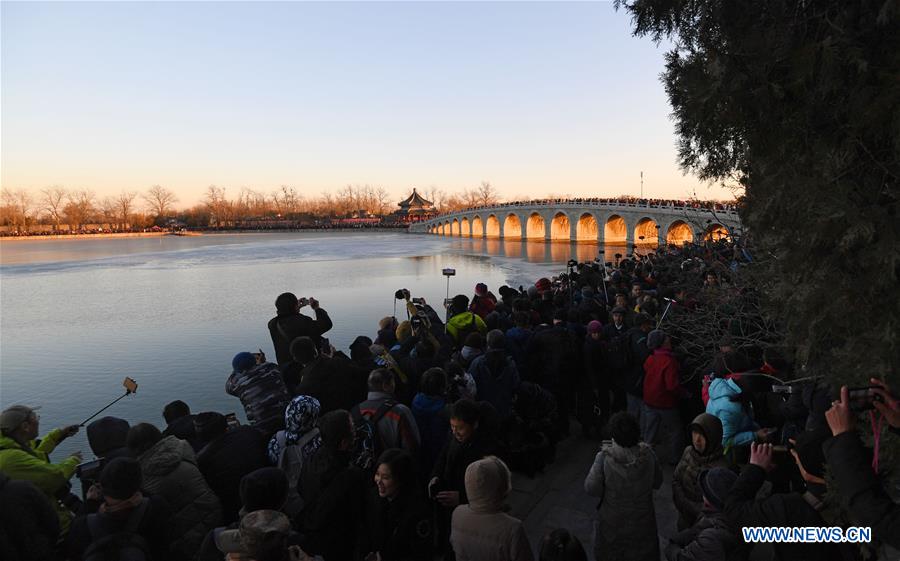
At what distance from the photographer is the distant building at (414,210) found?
102956mm

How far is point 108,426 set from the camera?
3.30m

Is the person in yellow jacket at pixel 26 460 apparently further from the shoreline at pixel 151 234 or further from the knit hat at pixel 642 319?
the shoreline at pixel 151 234

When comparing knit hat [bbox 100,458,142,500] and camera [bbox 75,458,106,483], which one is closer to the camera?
knit hat [bbox 100,458,142,500]

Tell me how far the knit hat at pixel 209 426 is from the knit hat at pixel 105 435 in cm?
54

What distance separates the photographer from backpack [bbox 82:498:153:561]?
2100 millimetres

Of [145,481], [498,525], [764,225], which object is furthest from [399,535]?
[764,225]

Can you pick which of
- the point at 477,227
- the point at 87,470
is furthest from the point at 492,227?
the point at 87,470

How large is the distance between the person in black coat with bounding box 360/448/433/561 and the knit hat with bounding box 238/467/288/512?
57 cm

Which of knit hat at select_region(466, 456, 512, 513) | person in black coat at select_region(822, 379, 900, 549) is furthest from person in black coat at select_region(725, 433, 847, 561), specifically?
knit hat at select_region(466, 456, 512, 513)

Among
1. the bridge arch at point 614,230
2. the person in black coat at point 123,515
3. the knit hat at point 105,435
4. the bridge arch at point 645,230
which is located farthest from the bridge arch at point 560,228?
the person in black coat at point 123,515

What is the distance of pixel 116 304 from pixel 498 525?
71.6 ft

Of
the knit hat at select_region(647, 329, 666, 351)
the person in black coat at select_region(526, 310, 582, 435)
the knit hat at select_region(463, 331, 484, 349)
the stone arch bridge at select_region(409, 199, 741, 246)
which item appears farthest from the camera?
the stone arch bridge at select_region(409, 199, 741, 246)

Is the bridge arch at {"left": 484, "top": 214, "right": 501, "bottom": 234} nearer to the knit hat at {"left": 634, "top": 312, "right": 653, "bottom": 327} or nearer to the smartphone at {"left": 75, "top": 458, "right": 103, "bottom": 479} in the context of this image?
the knit hat at {"left": 634, "top": 312, "right": 653, "bottom": 327}

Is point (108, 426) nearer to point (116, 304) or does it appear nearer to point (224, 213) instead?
point (116, 304)
